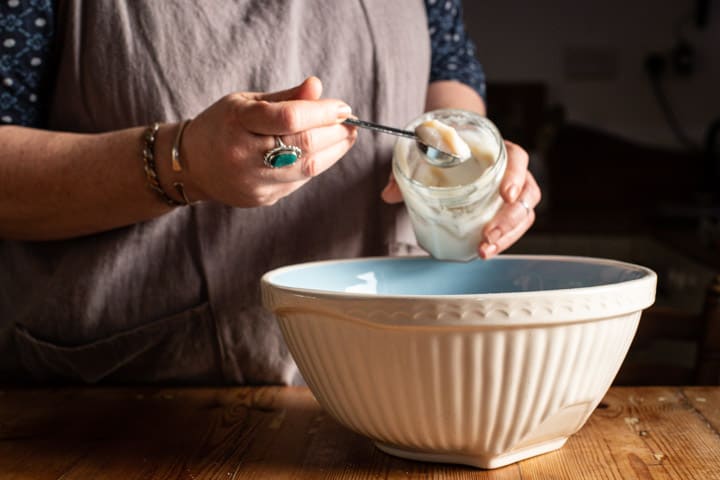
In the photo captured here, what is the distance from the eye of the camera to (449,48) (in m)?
0.98

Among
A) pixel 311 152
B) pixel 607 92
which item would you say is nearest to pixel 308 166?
pixel 311 152

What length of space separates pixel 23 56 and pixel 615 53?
245cm

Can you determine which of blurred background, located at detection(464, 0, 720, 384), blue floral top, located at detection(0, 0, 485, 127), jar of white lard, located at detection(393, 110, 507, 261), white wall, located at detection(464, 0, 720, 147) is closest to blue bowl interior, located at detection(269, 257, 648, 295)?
jar of white lard, located at detection(393, 110, 507, 261)

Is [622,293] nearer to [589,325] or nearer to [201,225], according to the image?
[589,325]

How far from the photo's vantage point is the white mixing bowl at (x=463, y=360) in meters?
0.51

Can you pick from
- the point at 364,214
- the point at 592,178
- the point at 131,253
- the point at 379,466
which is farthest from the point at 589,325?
the point at 592,178

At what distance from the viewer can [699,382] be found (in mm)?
961

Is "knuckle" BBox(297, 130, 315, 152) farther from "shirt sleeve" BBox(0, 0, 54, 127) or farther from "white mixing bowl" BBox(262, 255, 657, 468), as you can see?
"shirt sleeve" BBox(0, 0, 54, 127)

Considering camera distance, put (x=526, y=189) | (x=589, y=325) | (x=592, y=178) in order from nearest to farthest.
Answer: (x=589, y=325), (x=526, y=189), (x=592, y=178)

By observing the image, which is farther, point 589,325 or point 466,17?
point 466,17

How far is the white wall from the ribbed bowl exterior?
244cm

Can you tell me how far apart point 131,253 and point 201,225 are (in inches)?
2.9

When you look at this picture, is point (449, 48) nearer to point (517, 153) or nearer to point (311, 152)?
point (517, 153)

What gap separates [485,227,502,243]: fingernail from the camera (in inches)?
27.9
